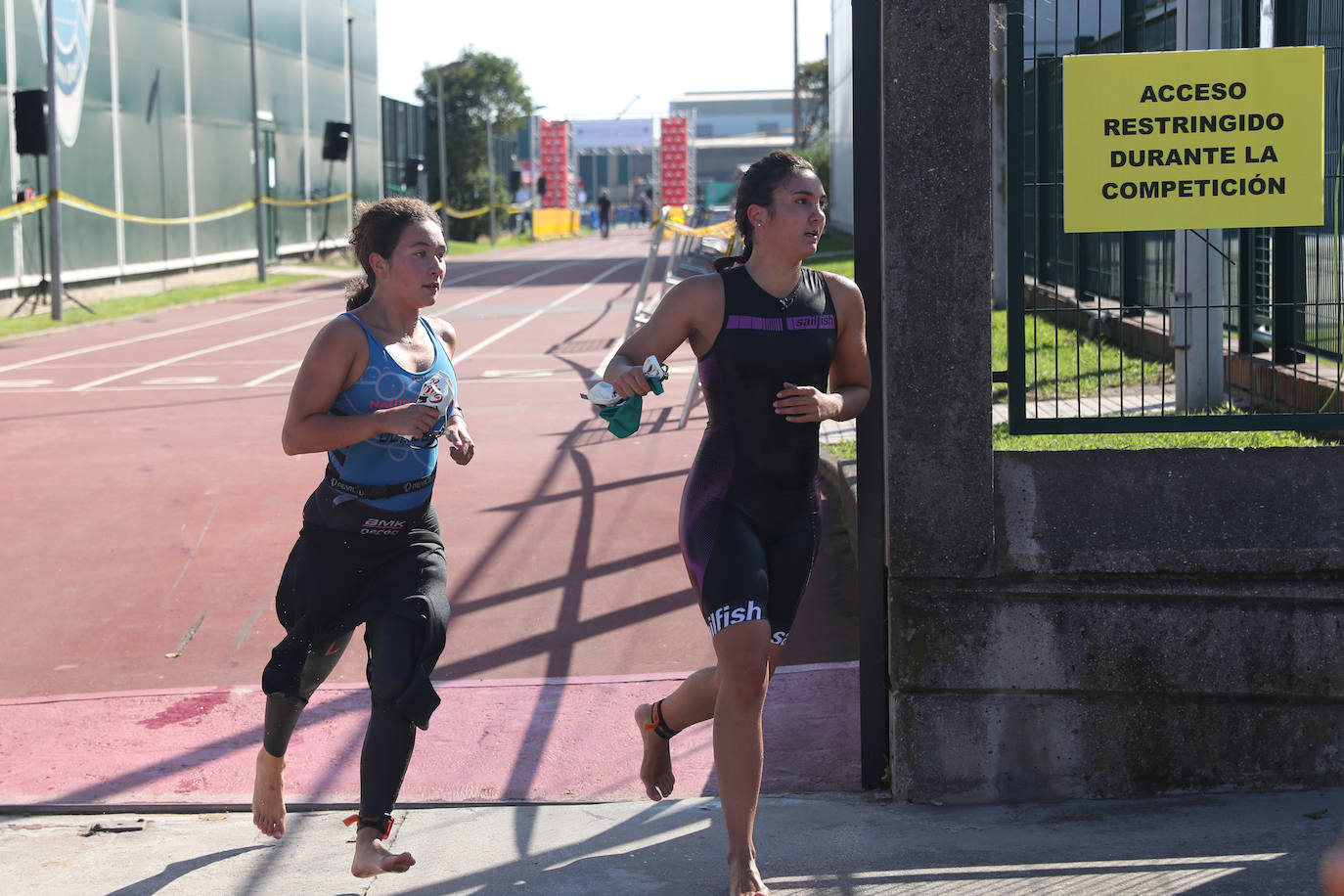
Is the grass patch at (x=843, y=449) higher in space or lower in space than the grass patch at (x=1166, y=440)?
lower

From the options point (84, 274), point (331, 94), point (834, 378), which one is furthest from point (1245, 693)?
point (331, 94)

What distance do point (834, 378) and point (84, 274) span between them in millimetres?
25958

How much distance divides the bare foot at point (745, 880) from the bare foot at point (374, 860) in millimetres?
841

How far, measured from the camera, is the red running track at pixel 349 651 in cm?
507

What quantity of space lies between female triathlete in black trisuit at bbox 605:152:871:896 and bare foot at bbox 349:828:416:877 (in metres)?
0.86

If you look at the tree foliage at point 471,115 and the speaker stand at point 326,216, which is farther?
the tree foliage at point 471,115

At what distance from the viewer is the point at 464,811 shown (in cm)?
462

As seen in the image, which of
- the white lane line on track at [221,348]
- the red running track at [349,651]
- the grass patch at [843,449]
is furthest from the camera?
the white lane line on track at [221,348]

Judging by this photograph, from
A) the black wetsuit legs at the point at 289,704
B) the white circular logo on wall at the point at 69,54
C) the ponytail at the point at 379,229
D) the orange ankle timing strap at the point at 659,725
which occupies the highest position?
the white circular logo on wall at the point at 69,54

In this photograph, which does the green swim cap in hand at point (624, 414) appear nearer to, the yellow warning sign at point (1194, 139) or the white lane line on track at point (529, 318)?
the yellow warning sign at point (1194, 139)

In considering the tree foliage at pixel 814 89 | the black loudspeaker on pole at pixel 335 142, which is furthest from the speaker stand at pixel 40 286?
the tree foliage at pixel 814 89

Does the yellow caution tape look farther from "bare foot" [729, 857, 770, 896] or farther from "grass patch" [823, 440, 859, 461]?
"bare foot" [729, 857, 770, 896]

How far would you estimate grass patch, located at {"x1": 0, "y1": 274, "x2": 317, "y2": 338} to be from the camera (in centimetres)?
2180

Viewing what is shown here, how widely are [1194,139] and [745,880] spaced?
2611mm
